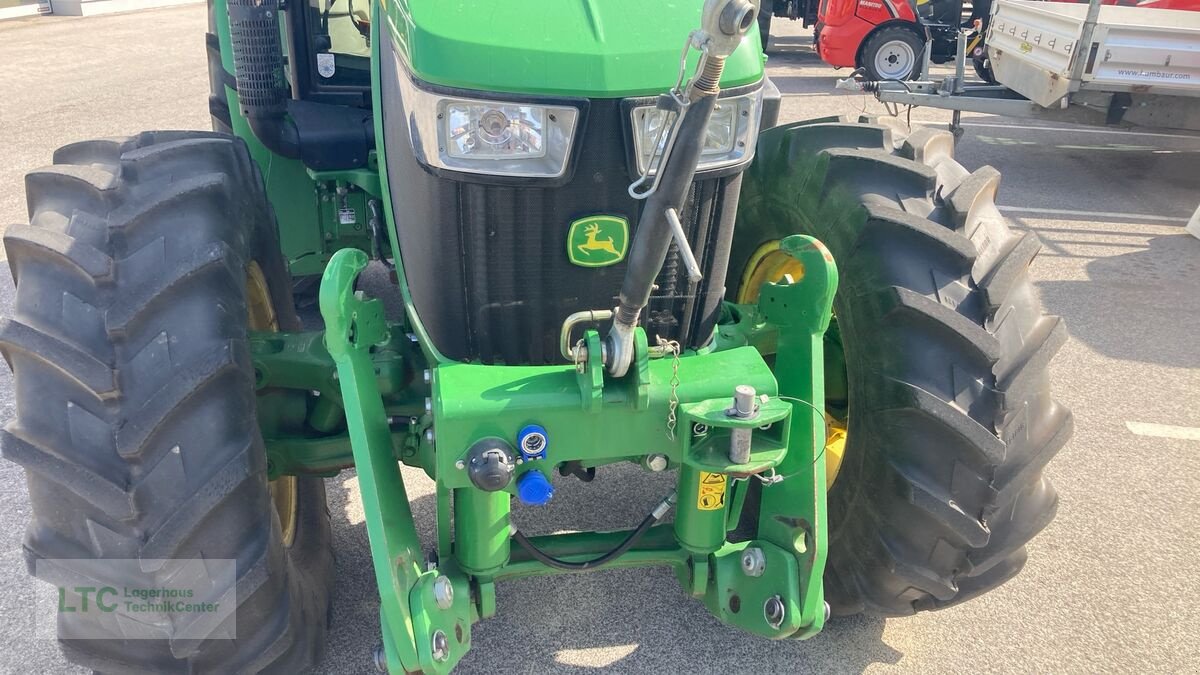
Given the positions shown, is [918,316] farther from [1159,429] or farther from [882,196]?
[1159,429]

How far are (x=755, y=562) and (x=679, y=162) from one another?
3.69 feet

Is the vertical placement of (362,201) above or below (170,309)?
below

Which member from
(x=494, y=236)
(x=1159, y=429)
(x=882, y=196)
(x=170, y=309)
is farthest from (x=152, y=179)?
(x=1159, y=429)

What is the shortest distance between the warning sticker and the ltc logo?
1.81ft

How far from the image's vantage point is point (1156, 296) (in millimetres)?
5613

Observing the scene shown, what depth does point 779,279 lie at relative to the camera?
2.81m

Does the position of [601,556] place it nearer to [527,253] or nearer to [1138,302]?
[527,253]

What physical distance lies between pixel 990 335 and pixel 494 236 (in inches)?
48.8

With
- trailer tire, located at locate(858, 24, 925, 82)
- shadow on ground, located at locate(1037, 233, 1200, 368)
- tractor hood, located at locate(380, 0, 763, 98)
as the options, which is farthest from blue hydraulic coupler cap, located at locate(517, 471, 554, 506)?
trailer tire, located at locate(858, 24, 925, 82)

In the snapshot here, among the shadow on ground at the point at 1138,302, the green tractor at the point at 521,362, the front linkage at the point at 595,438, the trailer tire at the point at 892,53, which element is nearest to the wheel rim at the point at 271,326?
the green tractor at the point at 521,362

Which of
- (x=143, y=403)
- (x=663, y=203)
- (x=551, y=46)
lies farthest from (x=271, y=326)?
(x=663, y=203)

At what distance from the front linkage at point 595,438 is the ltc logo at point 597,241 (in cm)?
11

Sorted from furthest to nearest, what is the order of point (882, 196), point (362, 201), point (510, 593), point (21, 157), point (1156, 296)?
point (21, 157) < point (1156, 296) < point (362, 201) < point (510, 593) < point (882, 196)

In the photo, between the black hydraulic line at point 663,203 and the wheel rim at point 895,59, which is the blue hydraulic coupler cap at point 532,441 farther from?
the wheel rim at point 895,59
